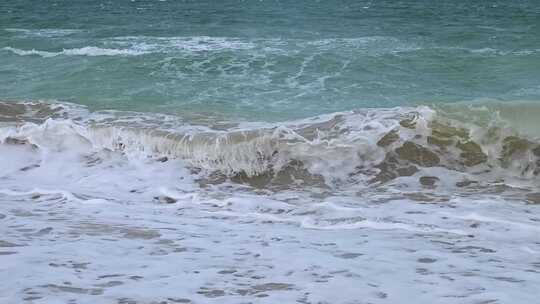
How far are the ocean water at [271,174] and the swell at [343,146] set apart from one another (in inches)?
1.0

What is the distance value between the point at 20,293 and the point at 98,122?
6087mm

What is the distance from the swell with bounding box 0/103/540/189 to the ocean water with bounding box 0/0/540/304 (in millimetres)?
24

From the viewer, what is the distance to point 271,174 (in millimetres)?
7805

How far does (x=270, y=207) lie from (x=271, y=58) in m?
9.51

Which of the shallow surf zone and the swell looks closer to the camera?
the shallow surf zone

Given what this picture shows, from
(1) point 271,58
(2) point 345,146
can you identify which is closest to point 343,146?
(2) point 345,146

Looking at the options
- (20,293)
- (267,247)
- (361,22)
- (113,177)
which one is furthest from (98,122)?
(361,22)

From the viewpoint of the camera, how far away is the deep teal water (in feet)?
40.9

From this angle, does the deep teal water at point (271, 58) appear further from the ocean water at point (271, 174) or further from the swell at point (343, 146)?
the swell at point (343, 146)

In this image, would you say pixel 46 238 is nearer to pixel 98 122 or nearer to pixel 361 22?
pixel 98 122

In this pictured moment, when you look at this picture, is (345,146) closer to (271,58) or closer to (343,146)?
(343,146)

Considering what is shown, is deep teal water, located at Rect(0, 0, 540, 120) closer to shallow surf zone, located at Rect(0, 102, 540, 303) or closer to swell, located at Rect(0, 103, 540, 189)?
swell, located at Rect(0, 103, 540, 189)

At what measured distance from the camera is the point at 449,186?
724 centimetres

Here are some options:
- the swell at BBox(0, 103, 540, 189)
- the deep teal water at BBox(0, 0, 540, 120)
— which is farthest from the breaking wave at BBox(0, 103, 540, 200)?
the deep teal water at BBox(0, 0, 540, 120)
